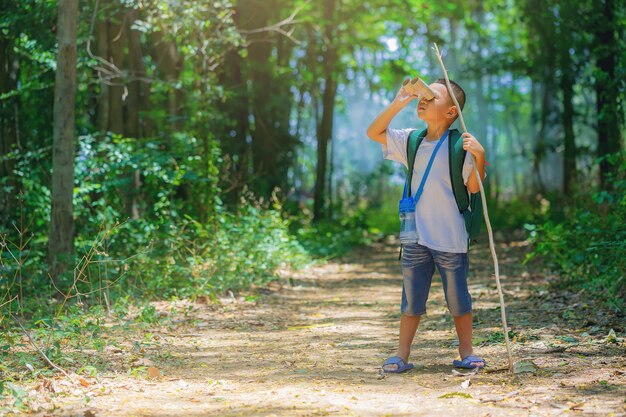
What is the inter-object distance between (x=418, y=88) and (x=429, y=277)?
127cm

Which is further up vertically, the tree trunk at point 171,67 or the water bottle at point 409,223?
the tree trunk at point 171,67

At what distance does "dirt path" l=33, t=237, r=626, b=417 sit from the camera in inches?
161

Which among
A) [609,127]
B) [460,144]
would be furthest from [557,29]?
[460,144]

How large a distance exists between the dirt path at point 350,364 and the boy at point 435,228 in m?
0.31

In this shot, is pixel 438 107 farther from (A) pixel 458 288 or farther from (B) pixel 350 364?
(B) pixel 350 364

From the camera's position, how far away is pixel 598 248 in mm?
6629

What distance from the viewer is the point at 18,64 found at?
12000 millimetres

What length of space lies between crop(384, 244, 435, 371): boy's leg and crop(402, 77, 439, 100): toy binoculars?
3.25ft

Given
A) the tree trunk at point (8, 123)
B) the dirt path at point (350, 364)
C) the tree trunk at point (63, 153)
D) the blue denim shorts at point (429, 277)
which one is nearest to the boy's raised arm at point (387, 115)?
the blue denim shorts at point (429, 277)

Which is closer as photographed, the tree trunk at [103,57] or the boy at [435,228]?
the boy at [435,228]

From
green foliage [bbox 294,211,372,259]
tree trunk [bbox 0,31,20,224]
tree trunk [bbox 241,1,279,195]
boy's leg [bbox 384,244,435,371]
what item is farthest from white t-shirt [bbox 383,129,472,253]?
tree trunk [bbox 241,1,279,195]

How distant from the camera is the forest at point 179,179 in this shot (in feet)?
22.0

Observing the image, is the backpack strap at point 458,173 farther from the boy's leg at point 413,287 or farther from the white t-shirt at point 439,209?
the boy's leg at point 413,287

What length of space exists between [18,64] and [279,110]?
7.32 m
